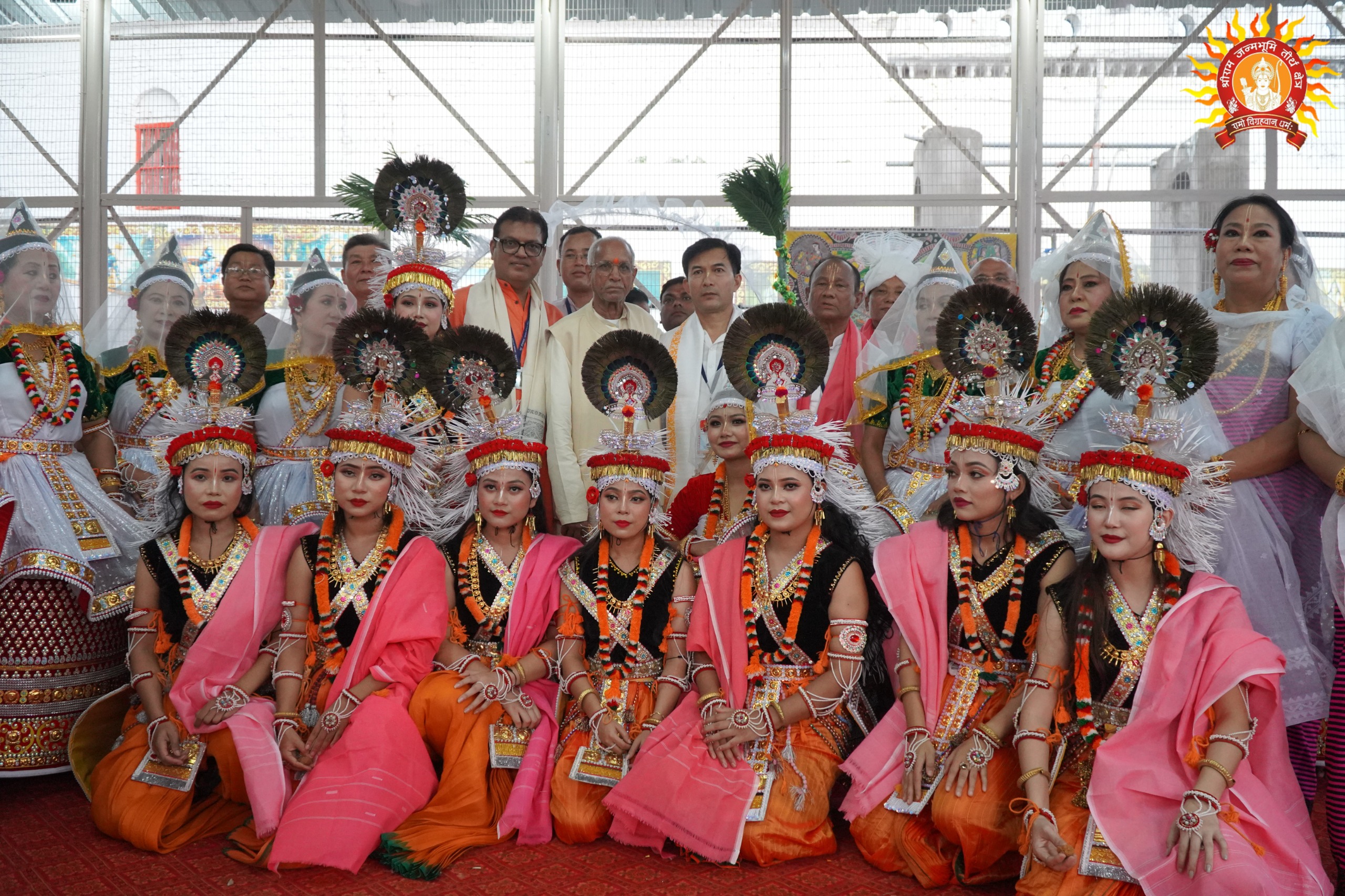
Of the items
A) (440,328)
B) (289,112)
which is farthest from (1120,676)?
(289,112)

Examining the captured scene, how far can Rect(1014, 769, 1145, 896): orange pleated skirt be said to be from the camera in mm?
2680

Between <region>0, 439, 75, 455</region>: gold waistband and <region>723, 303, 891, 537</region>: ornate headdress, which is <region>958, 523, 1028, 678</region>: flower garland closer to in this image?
<region>723, 303, 891, 537</region>: ornate headdress

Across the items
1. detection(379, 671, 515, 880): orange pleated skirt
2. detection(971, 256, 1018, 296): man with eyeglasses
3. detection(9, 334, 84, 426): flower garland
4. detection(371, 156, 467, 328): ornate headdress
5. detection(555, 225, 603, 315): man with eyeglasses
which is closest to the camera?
detection(379, 671, 515, 880): orange pleated skirt

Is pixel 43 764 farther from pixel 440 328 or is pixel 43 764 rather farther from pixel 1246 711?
pixel 1246 711

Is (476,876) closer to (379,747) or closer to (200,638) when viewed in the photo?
(379,747)

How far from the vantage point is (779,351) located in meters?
3.62

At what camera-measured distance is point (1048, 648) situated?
299 cm

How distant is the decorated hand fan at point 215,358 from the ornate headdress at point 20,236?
722mm

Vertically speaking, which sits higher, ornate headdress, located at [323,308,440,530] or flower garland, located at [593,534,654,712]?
ornate headdress, located at [323,308,440,530]

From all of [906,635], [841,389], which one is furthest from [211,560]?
[841,389]

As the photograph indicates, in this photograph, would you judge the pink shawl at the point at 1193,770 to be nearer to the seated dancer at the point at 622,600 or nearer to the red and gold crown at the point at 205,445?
the seated dancer at the point at 622,600

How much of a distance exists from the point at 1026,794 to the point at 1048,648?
41cm

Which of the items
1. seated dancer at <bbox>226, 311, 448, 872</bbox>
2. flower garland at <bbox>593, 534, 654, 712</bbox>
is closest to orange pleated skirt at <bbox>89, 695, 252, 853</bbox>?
seated dancer at <bbox>226, 311, 448, 872</bbox>

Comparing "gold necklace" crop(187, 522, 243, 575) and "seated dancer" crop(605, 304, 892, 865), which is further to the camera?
"gold necklace" crop(187, 522, 243, 575)
